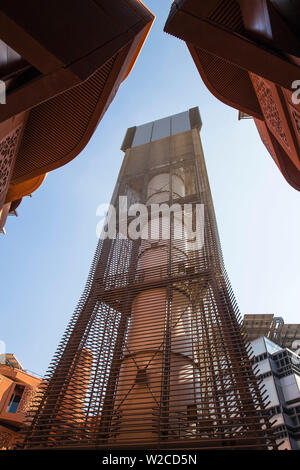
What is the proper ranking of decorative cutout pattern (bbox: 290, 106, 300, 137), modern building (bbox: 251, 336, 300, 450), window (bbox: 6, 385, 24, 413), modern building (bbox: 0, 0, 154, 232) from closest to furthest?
modern building (bbox: 0, 0, 154, 232)
decorative cutout pattern (bbox: 290, 106, 300, 137)
window (bbox: 6, 385, 24, 413)
modern building (bbox: 251, 336, 300, 450)

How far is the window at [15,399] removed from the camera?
13508 millimetres

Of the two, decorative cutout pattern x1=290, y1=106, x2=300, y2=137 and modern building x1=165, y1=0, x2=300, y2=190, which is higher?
decorative cutout pattern x1=290, y1=106, x2=300, y2=137

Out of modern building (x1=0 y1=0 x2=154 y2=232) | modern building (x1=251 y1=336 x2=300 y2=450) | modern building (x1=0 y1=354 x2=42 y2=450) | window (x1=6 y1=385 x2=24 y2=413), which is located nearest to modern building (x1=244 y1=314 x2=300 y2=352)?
modern building (x1=251 y1=336 x2=300 y2=450)

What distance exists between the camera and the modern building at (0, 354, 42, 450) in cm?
1287

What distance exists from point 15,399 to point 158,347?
41.0 feet

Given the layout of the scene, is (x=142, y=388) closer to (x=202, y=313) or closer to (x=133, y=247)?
(x=202, y=313)

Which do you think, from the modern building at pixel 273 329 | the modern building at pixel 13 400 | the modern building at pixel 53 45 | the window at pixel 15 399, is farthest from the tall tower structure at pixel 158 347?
the modern building at pixel 273 329

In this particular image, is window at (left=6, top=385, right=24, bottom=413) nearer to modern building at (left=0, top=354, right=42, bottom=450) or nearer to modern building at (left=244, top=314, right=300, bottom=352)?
modern building at (left=0, top=354, right=42, bottom=450)

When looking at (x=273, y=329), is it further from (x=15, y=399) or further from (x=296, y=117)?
(x=296, y=117)

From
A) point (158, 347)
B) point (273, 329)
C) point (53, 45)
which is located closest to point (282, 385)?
point (273, 329)

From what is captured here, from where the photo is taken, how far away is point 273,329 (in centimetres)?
2239

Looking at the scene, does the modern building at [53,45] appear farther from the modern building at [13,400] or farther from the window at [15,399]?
the window at [15,399]

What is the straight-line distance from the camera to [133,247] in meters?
7.34

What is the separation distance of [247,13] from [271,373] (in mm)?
19458
